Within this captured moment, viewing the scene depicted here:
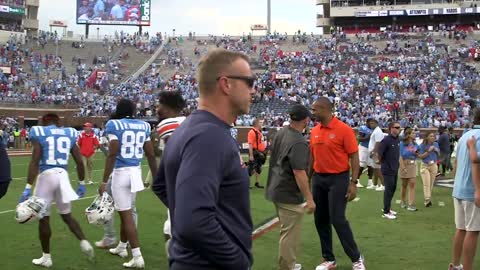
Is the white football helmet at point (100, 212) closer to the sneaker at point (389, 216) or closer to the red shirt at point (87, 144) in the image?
the sneaker at point (389, 216)

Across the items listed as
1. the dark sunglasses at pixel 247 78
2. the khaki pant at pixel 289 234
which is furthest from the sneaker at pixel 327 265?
the dark sunglasses at pixel 247 78

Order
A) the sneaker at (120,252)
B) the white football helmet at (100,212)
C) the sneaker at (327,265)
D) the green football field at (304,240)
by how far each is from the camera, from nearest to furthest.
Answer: the sneaker at (327,265) < the white football helmet at (100,212) < the green football field at (304,240) < the sneaker at (120,252)

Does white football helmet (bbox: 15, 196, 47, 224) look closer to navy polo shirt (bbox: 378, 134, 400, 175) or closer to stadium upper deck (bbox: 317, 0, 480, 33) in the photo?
navy polo shirt (bbox: 378, 134, 400, 175)

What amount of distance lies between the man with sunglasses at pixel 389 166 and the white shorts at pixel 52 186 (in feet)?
20.4

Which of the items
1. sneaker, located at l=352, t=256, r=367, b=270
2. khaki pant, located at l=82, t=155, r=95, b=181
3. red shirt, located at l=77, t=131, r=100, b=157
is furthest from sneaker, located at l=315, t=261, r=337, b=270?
red shirt, located at l=77, t=131, r=100, b=157

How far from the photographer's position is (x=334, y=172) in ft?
23.2

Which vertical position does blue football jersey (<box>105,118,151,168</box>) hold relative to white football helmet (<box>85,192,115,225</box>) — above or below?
above

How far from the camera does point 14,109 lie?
43.8m

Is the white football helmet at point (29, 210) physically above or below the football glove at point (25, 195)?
below

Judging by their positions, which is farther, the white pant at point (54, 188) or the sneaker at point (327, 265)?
the white pant at point (54, 188)

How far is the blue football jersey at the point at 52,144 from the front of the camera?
7.34 m

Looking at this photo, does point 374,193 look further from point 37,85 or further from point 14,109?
point 37,85

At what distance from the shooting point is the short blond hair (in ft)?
9.32

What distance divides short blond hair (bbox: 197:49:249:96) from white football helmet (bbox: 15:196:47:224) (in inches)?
185
